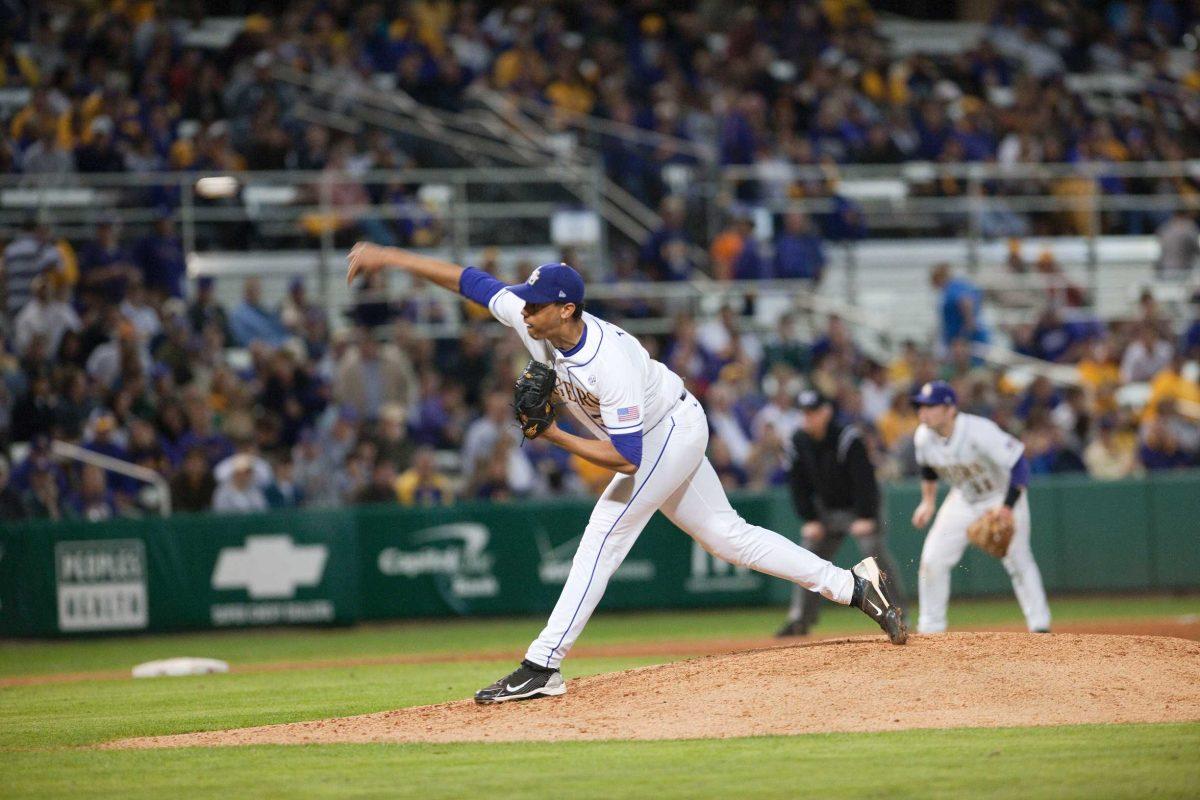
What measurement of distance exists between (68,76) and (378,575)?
7.69 m

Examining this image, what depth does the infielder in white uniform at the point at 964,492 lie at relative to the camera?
442 inches

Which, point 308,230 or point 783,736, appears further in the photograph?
point 308,230

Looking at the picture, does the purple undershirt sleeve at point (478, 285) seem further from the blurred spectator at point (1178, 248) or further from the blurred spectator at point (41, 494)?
the blurred spectator at point (1178, 248)

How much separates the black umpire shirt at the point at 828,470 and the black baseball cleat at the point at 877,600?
14.8 feet

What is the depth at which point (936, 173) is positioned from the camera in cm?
2177

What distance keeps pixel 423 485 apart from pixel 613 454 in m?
9.47

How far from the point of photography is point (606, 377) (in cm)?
766

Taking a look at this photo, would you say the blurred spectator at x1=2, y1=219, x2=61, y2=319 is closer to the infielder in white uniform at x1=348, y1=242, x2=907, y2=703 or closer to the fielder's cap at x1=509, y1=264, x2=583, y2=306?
the infielder in white uniform at x1=348, y1=242, x2=907, y2=703

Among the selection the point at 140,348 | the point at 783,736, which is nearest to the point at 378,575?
the point at 140,348

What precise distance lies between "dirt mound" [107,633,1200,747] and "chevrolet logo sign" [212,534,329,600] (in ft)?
26.8

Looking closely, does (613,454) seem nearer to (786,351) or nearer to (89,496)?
(89,496)

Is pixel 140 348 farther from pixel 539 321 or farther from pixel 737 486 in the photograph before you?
pixel 539 321

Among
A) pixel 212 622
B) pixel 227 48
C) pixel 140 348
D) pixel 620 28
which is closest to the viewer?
pixel 212 622

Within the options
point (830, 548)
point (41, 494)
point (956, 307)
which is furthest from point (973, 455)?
point (41, 494)
